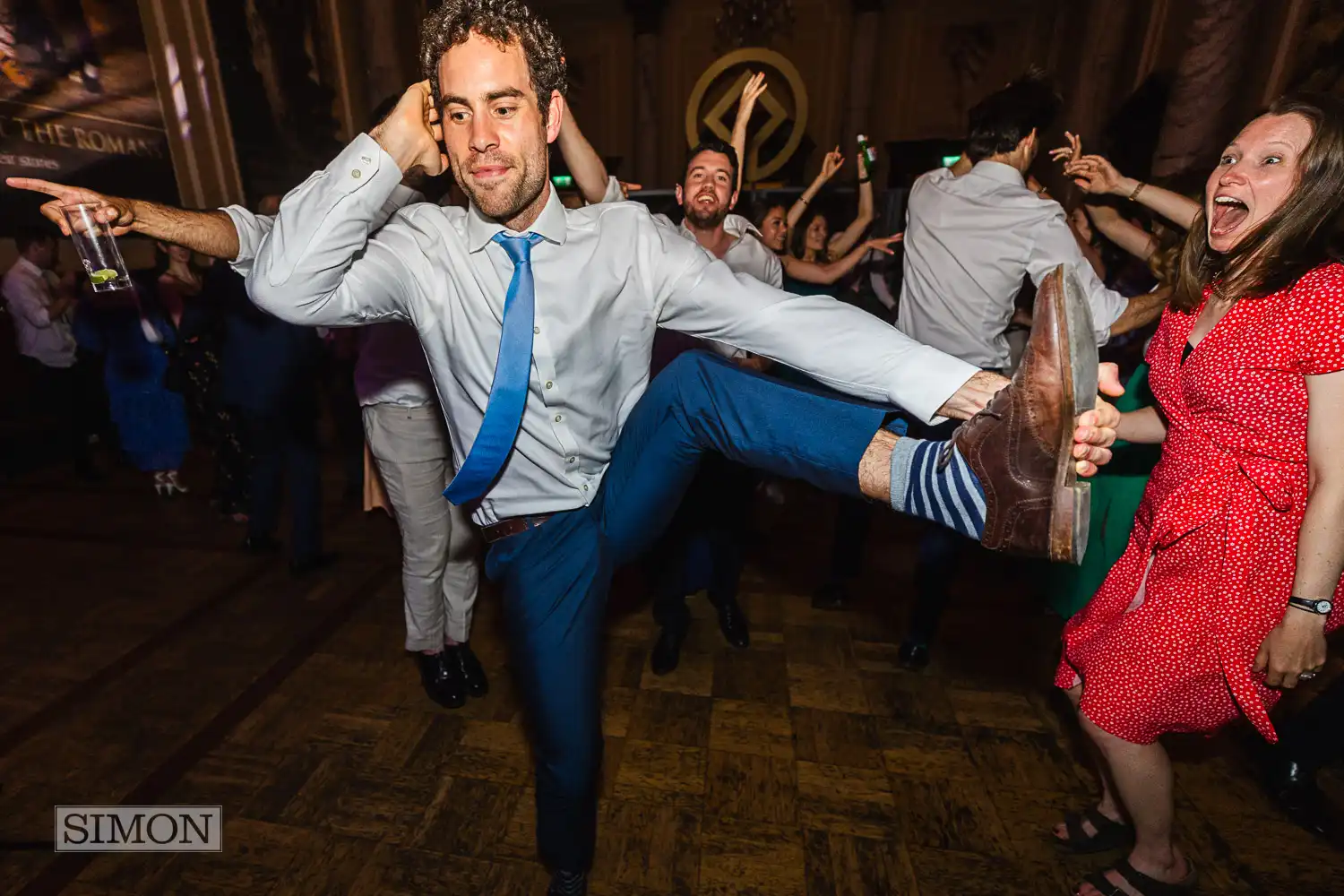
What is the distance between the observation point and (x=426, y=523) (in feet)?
6.75

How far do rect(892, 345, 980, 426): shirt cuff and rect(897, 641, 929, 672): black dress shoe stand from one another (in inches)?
60.8

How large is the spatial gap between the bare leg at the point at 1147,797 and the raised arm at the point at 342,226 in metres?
1.69

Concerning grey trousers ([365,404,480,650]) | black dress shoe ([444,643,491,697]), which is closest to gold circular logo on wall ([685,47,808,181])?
grey trousers ([365,404,480,650])

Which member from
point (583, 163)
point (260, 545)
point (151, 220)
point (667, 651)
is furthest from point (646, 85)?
point (151, 220)

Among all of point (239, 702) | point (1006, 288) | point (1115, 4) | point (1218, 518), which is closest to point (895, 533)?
point (1006, 288)

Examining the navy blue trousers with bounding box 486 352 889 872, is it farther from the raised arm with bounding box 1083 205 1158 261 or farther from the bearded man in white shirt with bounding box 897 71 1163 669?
the raised arm with bounding box 1083 205 1158 261

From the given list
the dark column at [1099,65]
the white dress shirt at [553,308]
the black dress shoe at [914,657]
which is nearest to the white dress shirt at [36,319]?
the white dress shirt at [553,308]

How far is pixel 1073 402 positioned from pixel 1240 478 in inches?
22.3

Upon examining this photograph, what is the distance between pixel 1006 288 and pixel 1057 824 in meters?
1.59

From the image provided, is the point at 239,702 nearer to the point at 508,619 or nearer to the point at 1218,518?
the point at 508,619

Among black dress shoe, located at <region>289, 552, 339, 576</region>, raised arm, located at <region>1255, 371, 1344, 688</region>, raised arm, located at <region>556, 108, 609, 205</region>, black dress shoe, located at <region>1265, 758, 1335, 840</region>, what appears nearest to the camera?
raised arm, located at <region>1255, 371, 1344, 688</region>

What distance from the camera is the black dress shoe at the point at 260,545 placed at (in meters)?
3.26

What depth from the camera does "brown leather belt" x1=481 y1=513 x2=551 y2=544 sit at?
136 centimetres

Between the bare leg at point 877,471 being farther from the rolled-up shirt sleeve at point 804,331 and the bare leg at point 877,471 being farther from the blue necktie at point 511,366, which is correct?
the blue necktie at point 511,366
